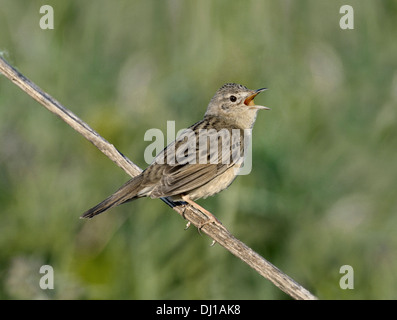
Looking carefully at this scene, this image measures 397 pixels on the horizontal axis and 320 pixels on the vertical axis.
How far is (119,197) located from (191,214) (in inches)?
25.4

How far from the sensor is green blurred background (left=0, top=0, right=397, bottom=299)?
605 centimetres

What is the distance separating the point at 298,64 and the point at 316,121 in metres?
0.63

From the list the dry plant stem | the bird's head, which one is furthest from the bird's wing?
the bird's head

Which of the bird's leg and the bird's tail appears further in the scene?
the bird's leg

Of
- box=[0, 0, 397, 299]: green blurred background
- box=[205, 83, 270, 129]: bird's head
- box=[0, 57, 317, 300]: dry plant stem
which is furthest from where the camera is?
box=[205, 83, 270, 129]: bird's head

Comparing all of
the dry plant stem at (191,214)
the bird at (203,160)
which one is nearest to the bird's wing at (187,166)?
the bird at (203,160)

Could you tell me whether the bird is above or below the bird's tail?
above

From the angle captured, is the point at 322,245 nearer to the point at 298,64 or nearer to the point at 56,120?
the point at 298,64

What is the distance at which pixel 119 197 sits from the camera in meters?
5.37

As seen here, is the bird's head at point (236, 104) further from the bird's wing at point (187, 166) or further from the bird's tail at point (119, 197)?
the bird's tail at point (119, 197)

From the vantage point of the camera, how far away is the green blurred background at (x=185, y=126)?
238 inches

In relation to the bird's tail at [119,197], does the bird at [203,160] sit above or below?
above

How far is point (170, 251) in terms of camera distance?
20.1ft

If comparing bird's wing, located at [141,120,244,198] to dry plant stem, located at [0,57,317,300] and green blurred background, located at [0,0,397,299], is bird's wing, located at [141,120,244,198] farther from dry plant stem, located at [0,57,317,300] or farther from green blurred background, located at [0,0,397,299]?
green blurred background, located at [0,0,397,299]
